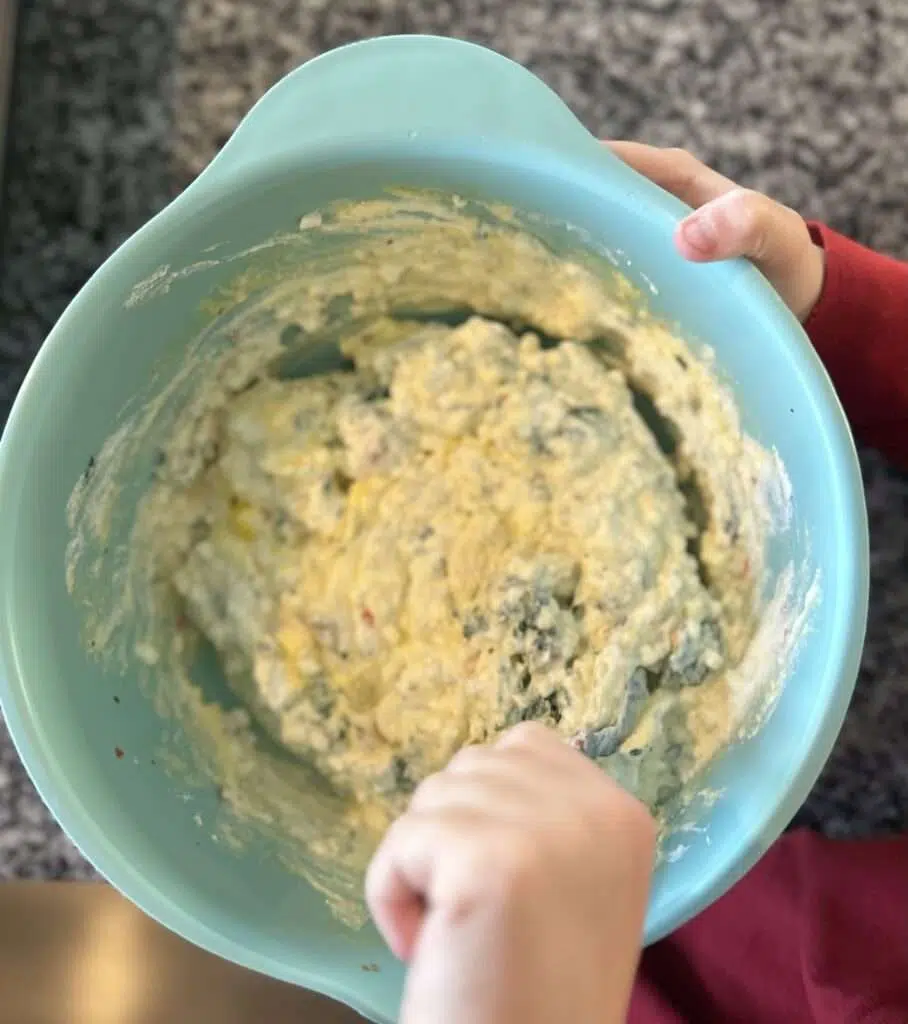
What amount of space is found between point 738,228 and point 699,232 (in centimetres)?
3

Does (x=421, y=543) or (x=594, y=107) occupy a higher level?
(x=594, y=107)

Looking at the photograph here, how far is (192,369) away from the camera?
767 millimetres

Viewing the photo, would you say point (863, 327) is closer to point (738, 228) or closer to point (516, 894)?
point (738, 228)

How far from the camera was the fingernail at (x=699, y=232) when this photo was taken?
2.14 feet

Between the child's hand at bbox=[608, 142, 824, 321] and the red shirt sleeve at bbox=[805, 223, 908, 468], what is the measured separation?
0.02 metres

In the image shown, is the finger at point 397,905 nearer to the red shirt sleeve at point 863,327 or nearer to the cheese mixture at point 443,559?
the cheese mixture at point 443,559

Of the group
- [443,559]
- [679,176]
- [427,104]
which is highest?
[427,104]

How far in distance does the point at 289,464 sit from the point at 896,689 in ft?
1.82

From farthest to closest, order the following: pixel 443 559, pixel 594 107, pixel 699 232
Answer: pixel 594 107 → pixel 443 559 → pixel 699 232

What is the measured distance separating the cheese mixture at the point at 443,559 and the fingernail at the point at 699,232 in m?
0.16

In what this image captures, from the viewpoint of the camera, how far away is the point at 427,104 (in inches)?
26.4

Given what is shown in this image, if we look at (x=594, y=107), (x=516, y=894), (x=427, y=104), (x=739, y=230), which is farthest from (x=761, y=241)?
(x=516, y=894)

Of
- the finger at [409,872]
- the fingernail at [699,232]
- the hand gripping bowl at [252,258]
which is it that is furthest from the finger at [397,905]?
the fingernail at [699,232]

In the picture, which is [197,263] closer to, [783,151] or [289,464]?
[289,464]
